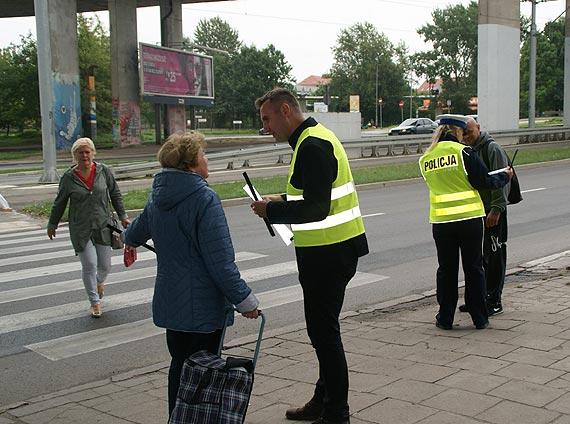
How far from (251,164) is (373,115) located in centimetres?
7490

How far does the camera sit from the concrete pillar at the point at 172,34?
46.3 m

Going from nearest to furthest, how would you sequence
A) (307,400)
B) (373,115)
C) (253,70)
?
(307,400), (253,70), (373,115)

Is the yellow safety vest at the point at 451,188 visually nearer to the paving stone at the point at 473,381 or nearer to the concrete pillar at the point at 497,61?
the paving stone at the point at 473,381

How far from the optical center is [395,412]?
4.20 meters

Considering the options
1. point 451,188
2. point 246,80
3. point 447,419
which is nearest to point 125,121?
point 451,188

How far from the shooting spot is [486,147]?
20.6ft

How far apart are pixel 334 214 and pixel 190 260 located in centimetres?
85

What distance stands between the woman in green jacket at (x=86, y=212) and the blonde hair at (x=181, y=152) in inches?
140

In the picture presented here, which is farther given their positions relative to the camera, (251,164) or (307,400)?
(251,164)

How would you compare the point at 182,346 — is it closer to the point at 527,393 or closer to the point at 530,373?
the point at 527,393

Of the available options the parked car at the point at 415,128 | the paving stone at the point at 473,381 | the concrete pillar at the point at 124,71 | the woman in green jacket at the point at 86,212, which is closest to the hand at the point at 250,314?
the paving stone at the point at 473,381

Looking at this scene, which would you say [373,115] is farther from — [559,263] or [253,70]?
[559,263]

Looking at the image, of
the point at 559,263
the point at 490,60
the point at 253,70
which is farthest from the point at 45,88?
the point at 253,70

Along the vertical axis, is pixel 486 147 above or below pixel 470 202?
above
